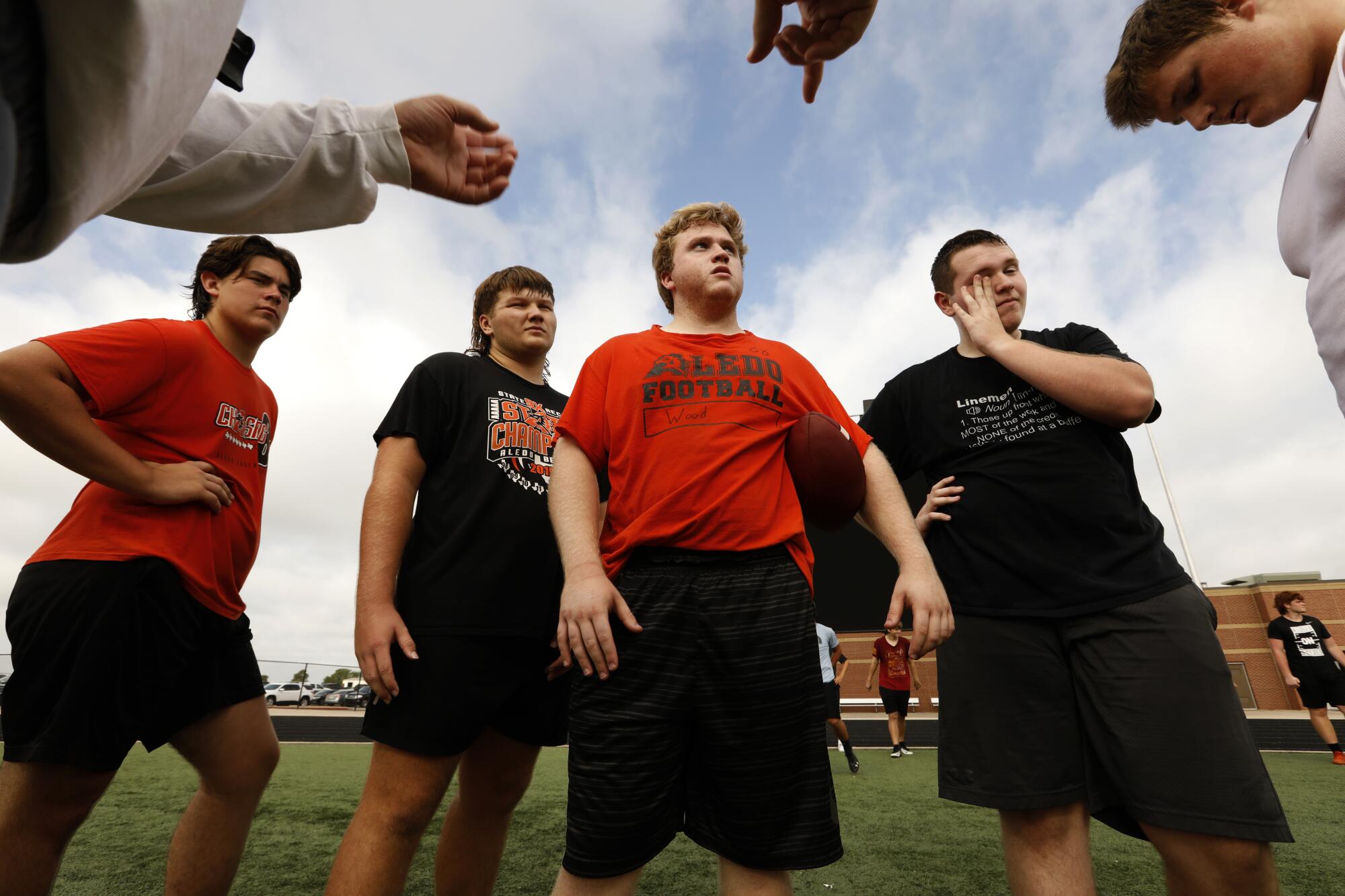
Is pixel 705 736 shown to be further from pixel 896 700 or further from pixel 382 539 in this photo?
pixel 896 700

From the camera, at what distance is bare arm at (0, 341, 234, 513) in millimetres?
1852

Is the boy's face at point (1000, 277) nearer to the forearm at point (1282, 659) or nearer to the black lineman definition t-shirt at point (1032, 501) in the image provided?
the black lineman definition t-shirt at point (1032, 501)

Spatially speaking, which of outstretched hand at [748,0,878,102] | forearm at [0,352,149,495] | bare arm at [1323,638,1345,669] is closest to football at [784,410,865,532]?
outstretched hand at [748,0,878,102]

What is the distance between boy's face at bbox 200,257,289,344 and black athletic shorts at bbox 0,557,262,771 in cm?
89

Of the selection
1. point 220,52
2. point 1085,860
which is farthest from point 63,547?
point 1085,860

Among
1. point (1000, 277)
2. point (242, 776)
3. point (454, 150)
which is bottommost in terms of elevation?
point (242, 776)

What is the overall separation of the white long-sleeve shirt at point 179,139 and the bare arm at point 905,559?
142 centimetres

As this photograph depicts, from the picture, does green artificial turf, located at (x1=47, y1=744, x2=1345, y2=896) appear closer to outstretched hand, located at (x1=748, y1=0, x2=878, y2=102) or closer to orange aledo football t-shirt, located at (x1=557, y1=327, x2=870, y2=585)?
orange aledo football t-shirt, located at (x1=557, y1=327, x2=870, y2=585)

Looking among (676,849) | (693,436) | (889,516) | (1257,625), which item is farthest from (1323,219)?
(1257,625)

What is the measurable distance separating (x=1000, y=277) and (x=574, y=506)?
1.66 metres

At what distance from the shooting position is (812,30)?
172cm

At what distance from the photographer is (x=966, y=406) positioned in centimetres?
229

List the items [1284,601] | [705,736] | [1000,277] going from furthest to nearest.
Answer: [1284,601], [1000,277], [705,736]

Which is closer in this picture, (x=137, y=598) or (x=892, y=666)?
(x=137, y=598)
